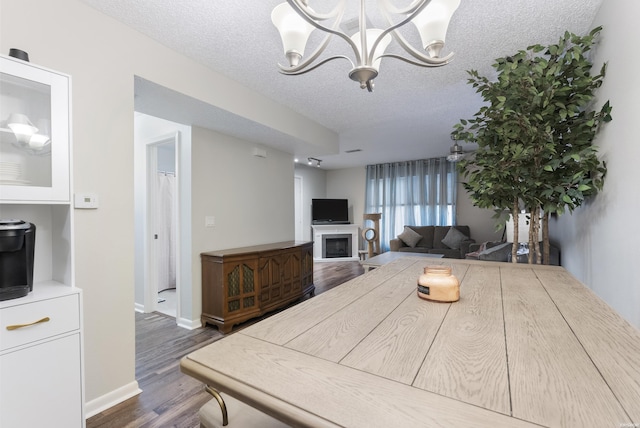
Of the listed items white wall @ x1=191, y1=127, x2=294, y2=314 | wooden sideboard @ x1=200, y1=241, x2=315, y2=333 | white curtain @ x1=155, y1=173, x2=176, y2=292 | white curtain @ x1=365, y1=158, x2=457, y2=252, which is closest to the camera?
wooden sideboard @ x1=200, y1=241, x2=315, y2=333

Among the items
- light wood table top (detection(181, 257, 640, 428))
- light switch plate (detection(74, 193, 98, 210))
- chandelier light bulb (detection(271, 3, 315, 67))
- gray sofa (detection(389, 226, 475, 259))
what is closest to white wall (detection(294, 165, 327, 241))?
gray sofa (detection(389, 226, 475, 259))

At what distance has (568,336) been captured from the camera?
0.71 metres

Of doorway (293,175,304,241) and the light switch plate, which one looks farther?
doorway (293,175,304,241)

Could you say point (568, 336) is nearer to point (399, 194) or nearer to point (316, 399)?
point (316, 399)

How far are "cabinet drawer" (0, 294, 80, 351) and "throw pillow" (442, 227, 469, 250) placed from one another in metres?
5.61

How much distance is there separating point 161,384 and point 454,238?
5210 mm

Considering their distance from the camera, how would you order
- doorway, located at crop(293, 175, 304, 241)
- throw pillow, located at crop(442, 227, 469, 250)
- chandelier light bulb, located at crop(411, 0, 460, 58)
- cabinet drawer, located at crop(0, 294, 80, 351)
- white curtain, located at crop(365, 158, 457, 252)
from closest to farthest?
cabinet drawer, located at crop(0, 294, 80, 351)
chandelier light bulb, located at crop(411, 0, 460, 58)
throw pillow, located at crop(442, 227, 469, 250)
white curtain, located at crop(365, 158, 457, 252)
doorway, located at crop(293, 175, 304, 241)

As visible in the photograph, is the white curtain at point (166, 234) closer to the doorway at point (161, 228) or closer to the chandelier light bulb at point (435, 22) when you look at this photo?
the doorway at point (161, 228)

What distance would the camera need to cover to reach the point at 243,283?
3000 mm

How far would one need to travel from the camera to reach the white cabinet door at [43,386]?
3.79 ft

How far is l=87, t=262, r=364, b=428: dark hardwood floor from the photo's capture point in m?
1.63

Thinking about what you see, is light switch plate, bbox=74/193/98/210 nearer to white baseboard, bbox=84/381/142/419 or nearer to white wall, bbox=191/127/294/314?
white baseboard, bbox=84/381/142/419

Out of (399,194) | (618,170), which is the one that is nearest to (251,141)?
(618,170)

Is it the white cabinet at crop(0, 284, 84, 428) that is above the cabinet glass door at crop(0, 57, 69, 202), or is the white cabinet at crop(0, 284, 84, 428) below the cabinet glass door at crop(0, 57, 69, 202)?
below
